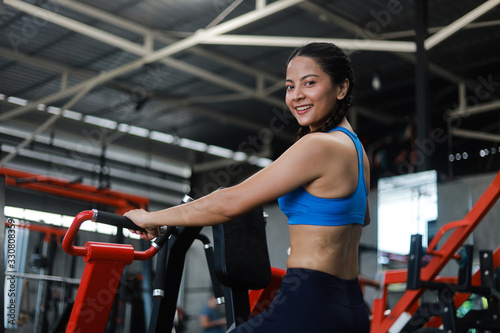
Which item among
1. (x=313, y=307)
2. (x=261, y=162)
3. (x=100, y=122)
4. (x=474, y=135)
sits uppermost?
(x=100, y=122)

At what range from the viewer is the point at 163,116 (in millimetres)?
12688

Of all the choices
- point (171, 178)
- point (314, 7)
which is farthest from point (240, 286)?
point (171, 178)

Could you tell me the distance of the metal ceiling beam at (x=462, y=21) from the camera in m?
6.37

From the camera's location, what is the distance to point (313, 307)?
1.36 meters

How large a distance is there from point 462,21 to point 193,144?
850 cm

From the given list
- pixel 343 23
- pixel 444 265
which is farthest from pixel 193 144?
pixel 444 265

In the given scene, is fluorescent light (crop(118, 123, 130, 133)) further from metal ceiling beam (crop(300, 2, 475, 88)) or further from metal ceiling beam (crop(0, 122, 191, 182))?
metal ceiling beam (crop(300, 2, 475, 88))

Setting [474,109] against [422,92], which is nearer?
[422,92]

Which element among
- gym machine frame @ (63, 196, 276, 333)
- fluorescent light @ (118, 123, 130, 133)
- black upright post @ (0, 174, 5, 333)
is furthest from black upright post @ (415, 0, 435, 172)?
fluorescent light @ (118, 123, 130, 133)

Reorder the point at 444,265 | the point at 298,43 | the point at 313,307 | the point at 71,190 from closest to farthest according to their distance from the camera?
the point at 313,307 < the point at 444,265 < the point at 71,190 < the point at 298,43

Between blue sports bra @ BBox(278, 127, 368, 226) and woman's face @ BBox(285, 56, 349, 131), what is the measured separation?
14 centimetres

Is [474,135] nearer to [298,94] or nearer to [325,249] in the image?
[298,94]

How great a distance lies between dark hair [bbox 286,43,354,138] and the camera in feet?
5.13

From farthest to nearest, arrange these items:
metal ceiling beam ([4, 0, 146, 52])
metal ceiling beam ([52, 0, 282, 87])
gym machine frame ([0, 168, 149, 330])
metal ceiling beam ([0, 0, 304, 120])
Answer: metal ceiling beam ([52, 0, 282, 87]) → metal ceiling beam ([4, 0, 146, 52]) → metal ceiling beam ([0, 0, 304, 120]) → gym machine frame ([0, 168, 149, 330])
